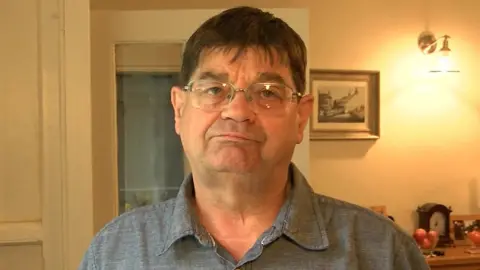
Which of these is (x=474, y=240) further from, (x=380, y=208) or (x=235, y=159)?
(x=235, y=159)

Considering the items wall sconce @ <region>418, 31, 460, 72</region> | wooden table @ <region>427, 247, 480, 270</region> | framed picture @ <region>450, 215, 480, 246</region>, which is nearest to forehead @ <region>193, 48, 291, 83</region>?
wooden table @ <region>427, 247, 480, 270</region>

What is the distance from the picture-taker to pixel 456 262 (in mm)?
2680

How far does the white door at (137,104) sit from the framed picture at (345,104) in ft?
2.16

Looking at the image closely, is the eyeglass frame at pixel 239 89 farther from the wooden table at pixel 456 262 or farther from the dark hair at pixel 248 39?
the wooden table at pixel 456 262

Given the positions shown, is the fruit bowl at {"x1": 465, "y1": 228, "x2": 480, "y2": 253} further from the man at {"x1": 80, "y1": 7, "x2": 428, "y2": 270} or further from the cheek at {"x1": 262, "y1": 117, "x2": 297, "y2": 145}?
the cheek at {"x1": 262, "y1": 117, "x2": 297, "y2": 145}

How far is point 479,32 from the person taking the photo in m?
3.06

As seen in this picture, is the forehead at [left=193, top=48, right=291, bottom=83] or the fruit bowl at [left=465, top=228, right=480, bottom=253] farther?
the fruit bowl at [left=465, top=228, right=480, bottom=253]

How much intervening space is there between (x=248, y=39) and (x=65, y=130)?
1087 mm

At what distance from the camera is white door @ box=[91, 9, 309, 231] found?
83.7 inches

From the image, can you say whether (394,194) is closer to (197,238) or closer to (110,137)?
(110,137)

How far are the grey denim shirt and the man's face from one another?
105mm

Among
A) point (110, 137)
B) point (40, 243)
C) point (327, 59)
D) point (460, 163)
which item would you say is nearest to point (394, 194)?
point (460, 163)

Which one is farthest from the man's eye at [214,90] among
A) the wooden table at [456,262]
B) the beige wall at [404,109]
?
the wooden table at [456,262]

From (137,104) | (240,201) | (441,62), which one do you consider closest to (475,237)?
(441,62)
